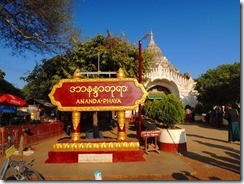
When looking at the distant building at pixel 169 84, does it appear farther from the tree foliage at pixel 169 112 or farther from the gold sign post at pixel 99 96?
the gold sign post at pixel 99 96

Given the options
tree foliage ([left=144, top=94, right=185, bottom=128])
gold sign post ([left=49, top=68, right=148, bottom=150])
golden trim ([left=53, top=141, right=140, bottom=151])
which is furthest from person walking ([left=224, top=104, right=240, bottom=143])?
golden trim ([left=53, top=141, right=140, bottom=151])

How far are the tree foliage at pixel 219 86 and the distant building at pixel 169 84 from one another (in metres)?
1.21

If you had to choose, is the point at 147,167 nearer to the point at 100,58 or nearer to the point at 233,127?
the point at 233,127

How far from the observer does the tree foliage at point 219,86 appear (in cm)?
2623

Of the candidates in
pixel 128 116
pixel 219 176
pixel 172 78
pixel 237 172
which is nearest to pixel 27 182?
pixel 219 176

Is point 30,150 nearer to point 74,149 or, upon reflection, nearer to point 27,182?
point 74,149

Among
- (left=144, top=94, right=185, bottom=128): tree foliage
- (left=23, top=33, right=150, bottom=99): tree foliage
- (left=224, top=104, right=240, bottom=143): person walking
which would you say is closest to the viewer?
(left=144, top=94, right=185, bottom=128): tree foliage

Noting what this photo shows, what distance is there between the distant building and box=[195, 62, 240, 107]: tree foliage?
1.21 meters

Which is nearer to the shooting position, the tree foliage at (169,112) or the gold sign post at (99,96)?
the gold sign post at (99,96)

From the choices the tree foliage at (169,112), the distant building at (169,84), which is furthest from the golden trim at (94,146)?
the distant building at (169,84)

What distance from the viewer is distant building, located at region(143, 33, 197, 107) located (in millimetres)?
31172

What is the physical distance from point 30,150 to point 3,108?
6.61 meters

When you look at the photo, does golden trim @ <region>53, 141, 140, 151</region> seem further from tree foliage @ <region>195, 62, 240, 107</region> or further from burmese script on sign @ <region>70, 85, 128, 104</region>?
tree foliage @ <region>195, 62, 240, 107</region>

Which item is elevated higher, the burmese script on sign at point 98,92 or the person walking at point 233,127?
the burmese script on sign at point 98,92
